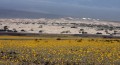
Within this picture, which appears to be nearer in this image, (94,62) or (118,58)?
(94,62)

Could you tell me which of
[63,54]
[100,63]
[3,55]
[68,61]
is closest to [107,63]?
[100,63]

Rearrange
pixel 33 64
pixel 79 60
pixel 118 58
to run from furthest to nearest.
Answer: pixel 118 58 < pixel 79 60 < pixel 33 64

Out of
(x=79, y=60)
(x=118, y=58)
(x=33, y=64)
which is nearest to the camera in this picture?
(x=33, y=64)

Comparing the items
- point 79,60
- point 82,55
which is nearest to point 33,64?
point 79,60

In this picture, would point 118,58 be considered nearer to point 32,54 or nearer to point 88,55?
point 88,55

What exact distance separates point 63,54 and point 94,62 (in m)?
3.39

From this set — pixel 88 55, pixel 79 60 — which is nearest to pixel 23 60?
pixel 79 60

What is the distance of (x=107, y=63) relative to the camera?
20.6 m

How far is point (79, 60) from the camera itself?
21.3 metres

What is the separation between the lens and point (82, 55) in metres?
23.5

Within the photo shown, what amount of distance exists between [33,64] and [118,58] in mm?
5722

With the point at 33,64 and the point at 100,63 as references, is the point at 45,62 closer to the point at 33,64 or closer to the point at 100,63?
the point at 33,64

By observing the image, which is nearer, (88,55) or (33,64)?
(33,64)

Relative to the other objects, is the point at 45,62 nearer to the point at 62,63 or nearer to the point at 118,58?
the point at 62,63
